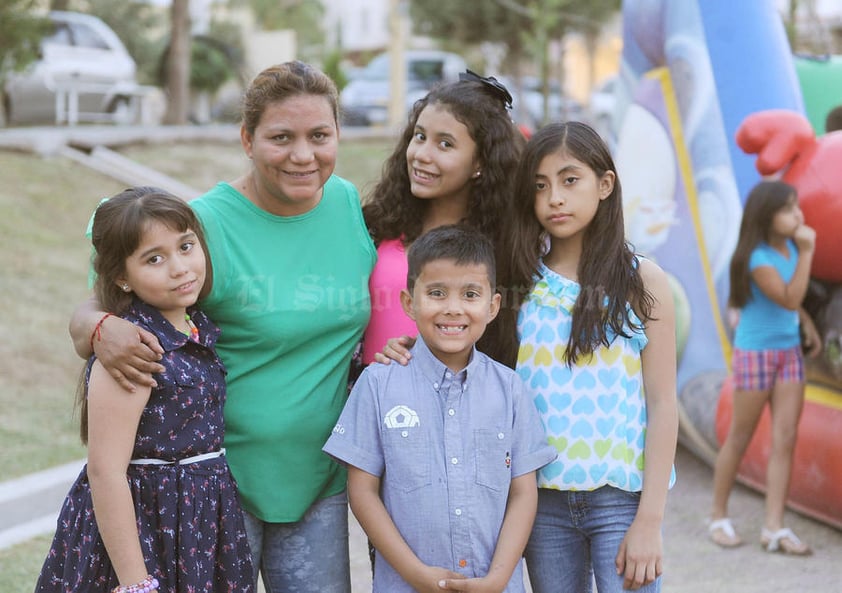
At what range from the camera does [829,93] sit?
19.6 ft

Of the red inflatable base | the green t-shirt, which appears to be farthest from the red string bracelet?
the red inflatable base

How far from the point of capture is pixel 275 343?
235 centimetres

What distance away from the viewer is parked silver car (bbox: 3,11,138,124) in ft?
40.1

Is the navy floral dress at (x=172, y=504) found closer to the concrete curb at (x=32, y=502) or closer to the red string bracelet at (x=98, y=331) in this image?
the red string bracelet at (x=98, y=331)

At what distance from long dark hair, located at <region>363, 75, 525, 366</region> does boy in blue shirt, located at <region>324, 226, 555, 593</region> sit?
21cm

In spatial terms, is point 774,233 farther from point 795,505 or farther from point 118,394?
point 118,394

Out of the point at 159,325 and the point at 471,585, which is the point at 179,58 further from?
the point at 471,585

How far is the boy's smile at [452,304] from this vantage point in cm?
222

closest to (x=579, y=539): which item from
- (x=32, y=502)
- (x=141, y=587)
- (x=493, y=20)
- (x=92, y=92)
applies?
(x=141, y=587)

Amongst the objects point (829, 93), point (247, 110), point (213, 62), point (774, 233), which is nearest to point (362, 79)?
point (213, 62)

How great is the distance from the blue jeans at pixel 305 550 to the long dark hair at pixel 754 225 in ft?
8.22

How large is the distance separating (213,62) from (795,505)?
19.1 meters

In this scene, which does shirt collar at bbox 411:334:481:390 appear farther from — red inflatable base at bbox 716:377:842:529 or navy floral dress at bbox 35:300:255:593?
red inflatable base at bbox 716:377:842:529

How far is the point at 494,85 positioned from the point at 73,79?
36.0 ft
